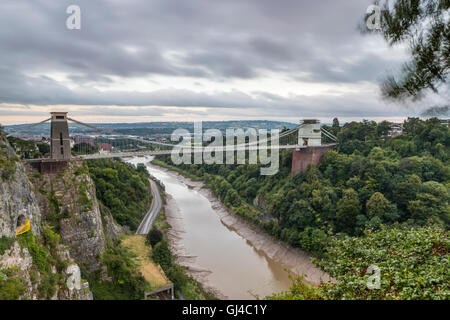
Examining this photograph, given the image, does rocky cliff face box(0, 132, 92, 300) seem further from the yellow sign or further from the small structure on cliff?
the small structure on cliff

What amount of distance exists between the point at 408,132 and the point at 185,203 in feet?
43.0

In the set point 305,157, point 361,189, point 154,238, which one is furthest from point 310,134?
point 154,238

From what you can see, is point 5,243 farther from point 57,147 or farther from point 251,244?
point 251,244

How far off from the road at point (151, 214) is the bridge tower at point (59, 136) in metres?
4.75

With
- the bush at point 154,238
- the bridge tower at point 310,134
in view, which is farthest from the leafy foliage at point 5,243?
the bridge tower at point 310,134

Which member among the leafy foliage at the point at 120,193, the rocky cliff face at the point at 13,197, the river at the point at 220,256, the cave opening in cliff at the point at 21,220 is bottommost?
the river at the point at 220,256

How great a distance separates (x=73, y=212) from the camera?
25.2ft

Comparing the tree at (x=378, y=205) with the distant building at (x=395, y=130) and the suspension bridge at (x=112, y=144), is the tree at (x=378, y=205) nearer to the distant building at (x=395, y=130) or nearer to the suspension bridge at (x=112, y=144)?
the suspension bridge at (x=112, y=144)

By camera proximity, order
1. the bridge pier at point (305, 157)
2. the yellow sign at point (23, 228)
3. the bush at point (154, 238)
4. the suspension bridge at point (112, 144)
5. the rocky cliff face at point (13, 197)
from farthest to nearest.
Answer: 1. the bridge pier at point (305, 157)
2. the bush at point (154, 238)
3. the suspension bridge at point (112, 144)
4. the yellow sign at point (23, 228)
5. the rocky cliff face at point (13, 197)

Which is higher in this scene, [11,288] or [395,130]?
[395,130]

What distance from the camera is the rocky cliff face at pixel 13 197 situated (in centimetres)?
486

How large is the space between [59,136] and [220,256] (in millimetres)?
6932

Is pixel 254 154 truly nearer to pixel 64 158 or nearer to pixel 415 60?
pixel 64 158

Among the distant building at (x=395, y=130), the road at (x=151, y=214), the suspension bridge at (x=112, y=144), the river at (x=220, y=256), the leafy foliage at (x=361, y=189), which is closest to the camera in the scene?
the suspension bridge at (x=112, y=144)
